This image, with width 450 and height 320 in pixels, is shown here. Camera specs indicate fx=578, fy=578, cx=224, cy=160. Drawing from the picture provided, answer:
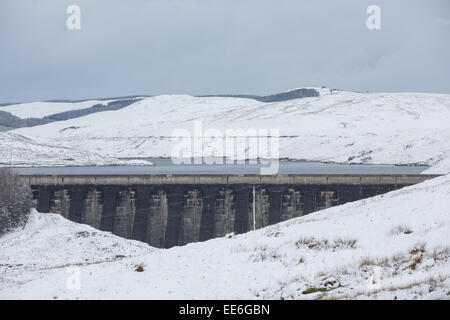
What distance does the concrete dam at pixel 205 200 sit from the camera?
51719 millimetres

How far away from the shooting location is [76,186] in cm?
5547

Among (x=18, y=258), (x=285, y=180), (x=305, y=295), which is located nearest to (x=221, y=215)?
(x=285, y=180)

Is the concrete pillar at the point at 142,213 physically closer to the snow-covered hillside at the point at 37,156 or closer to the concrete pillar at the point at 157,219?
the concrete pillar at the point at 157,219

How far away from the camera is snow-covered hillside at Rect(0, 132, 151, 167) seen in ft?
426

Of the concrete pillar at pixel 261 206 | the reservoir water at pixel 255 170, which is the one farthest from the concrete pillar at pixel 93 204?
the reservoir water at pixel 255 170

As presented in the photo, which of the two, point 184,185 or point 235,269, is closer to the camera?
point 235,269

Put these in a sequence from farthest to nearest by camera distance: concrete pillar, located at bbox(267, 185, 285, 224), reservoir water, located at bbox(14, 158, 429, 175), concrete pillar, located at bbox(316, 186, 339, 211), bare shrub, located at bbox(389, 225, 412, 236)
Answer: reservoir water, located at bbox(14, 158, 429, 175), concrete pillar, located at bbox(267, 185, 285, 224), concrete pillar, located at bbox(316, 186, 339, 211), bare shrub, located at bbox(389, 225, 412, 236)

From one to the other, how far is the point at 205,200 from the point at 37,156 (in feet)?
306

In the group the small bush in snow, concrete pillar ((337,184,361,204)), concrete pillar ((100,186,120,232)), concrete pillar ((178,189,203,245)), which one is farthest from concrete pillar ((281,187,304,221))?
the small bush in snow

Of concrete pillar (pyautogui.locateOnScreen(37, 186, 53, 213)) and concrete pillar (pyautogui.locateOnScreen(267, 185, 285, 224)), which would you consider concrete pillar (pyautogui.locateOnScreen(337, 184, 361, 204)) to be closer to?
concrete pillar (pyautogui.locateOnScreen(267, 185, 285, 224))

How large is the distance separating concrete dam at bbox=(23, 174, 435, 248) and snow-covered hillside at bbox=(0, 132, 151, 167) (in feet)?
259

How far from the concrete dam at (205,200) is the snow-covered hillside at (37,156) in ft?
259

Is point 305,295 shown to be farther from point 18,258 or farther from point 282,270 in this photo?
point 18,258
